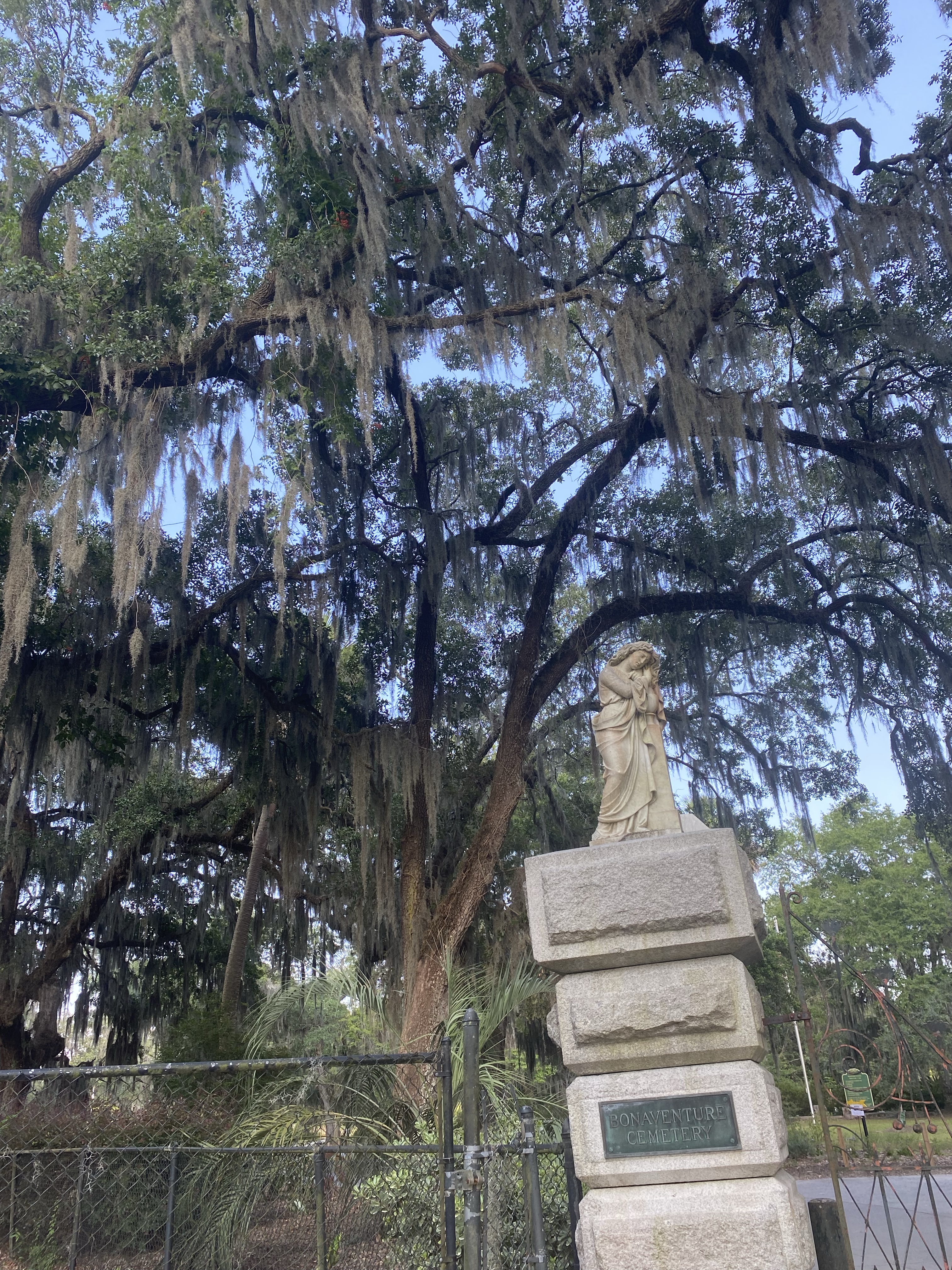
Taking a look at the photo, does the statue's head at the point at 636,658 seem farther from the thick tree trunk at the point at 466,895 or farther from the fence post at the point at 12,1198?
the thick tree trunk at the point at 466,895

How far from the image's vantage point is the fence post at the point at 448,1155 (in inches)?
108

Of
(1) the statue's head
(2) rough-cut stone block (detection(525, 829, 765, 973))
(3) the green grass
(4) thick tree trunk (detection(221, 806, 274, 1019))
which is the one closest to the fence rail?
(2) rough-cut stone block (detection(525, 829, 765, 973))

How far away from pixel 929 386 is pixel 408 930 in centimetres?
842

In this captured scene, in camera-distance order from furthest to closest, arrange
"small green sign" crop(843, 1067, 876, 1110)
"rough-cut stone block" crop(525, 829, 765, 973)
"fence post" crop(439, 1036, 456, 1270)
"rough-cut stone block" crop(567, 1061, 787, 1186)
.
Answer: "small green sign" crop(843, 1067, 876, 1110) < "rough-cut stone block" crop(525, 829, 765, 973) < "rough-cut stone block" crop(567, 1061, 787, 1186) < "fence post" crop(439, 1036, 456, 1270)

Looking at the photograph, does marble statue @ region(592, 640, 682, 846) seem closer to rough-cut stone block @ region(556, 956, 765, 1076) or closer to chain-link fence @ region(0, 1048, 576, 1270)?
rough-cut stone block @ region(556, 956, 765, 1076)

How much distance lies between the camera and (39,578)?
9.23m

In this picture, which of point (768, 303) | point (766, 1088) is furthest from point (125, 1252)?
point (768, 303)

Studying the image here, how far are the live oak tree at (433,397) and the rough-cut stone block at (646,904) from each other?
198 inches

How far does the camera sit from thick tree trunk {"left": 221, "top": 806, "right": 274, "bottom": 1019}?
487 inches

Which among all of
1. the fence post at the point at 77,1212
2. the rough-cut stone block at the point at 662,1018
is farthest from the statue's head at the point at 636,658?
the fence post at the point at 77,1212

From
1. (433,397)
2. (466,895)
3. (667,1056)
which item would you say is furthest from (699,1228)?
(433,397)

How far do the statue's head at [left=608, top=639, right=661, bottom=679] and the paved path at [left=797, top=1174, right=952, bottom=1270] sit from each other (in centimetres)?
317

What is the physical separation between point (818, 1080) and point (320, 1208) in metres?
1.63

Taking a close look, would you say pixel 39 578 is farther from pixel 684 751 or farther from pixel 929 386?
pixel 929 386
